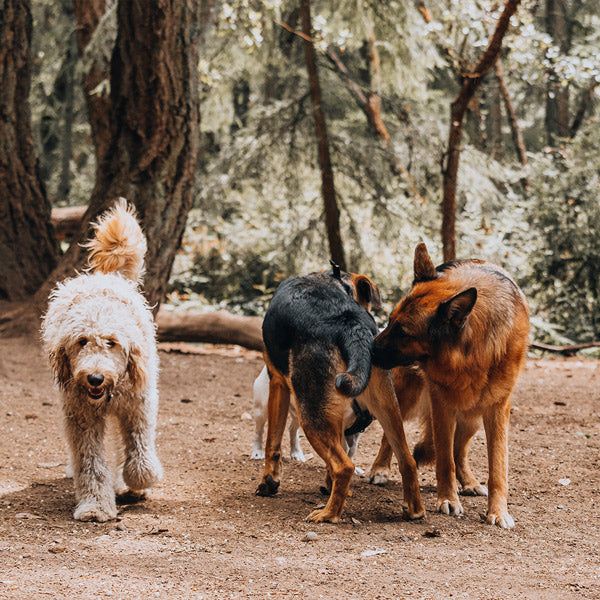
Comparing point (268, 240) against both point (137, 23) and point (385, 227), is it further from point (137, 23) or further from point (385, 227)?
point (137, 23)

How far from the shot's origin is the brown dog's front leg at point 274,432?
5.98 m

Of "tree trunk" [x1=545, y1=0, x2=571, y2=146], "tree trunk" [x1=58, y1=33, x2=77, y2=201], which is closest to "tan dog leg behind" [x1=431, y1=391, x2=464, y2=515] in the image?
"tree trunk" [x1=58, y1=33, x2=77, y2=201]

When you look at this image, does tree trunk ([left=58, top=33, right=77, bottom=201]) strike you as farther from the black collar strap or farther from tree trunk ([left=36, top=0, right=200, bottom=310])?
the black collar strap

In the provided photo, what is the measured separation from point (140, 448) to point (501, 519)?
2182 mm

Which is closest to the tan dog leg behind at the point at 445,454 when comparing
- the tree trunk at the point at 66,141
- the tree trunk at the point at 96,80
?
the tree trunk at the point at 96,80

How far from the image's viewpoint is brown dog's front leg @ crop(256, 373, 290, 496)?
19.6 feet

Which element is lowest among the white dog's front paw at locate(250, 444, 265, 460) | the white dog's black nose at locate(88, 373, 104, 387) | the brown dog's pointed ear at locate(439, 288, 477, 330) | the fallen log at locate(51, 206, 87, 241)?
the white dog's front paw at locate(250, 444, 265, 460)

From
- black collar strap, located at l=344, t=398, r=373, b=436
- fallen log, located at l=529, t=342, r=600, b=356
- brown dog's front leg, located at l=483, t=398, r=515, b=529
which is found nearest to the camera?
brown dog's front leg, located at l=483, t=398, r=515, b=529

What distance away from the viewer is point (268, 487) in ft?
19.9

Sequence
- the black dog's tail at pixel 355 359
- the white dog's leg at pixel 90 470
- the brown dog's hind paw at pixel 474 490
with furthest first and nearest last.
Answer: the brown dog's hind paw at pixel 474 490 → the white dog's leg at pixel 90 470 → the black dog's tail at pixel 355 359

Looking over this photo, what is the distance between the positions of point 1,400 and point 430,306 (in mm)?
4918

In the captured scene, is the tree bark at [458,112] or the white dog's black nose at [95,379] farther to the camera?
the tree bark at [458,112]

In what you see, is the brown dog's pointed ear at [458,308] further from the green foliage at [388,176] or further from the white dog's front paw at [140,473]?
the green foliage at [388,176]

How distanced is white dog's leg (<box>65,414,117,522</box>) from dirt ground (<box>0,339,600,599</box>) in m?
0.11
